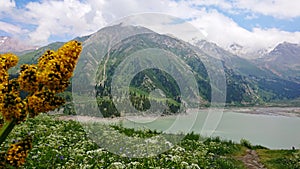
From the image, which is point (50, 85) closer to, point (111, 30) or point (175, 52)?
point (111, 30)

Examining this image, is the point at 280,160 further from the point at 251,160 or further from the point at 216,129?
the point at 216,129

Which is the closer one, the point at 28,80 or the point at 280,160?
the point at 28,80

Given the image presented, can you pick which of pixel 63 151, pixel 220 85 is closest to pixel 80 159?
pixel 63 151

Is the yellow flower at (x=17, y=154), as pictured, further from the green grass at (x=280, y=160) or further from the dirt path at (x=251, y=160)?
the green grass at (x=280, y=160)

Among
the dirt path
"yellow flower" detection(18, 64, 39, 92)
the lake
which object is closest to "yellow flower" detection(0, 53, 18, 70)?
"yellow flower" detection(18, 64, 39, 92)

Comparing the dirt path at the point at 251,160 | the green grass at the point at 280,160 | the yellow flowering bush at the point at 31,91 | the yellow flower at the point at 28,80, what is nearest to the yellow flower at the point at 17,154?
the yellow flowering bush at the point at 31,91

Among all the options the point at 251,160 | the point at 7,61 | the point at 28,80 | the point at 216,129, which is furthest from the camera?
the point at 216,129

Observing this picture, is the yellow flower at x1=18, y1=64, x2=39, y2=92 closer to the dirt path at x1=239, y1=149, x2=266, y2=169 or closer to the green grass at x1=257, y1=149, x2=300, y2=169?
the dirt path at x1=239, y1=149, x2=266, y2=169

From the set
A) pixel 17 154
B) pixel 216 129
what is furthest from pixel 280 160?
pixel 216 129
